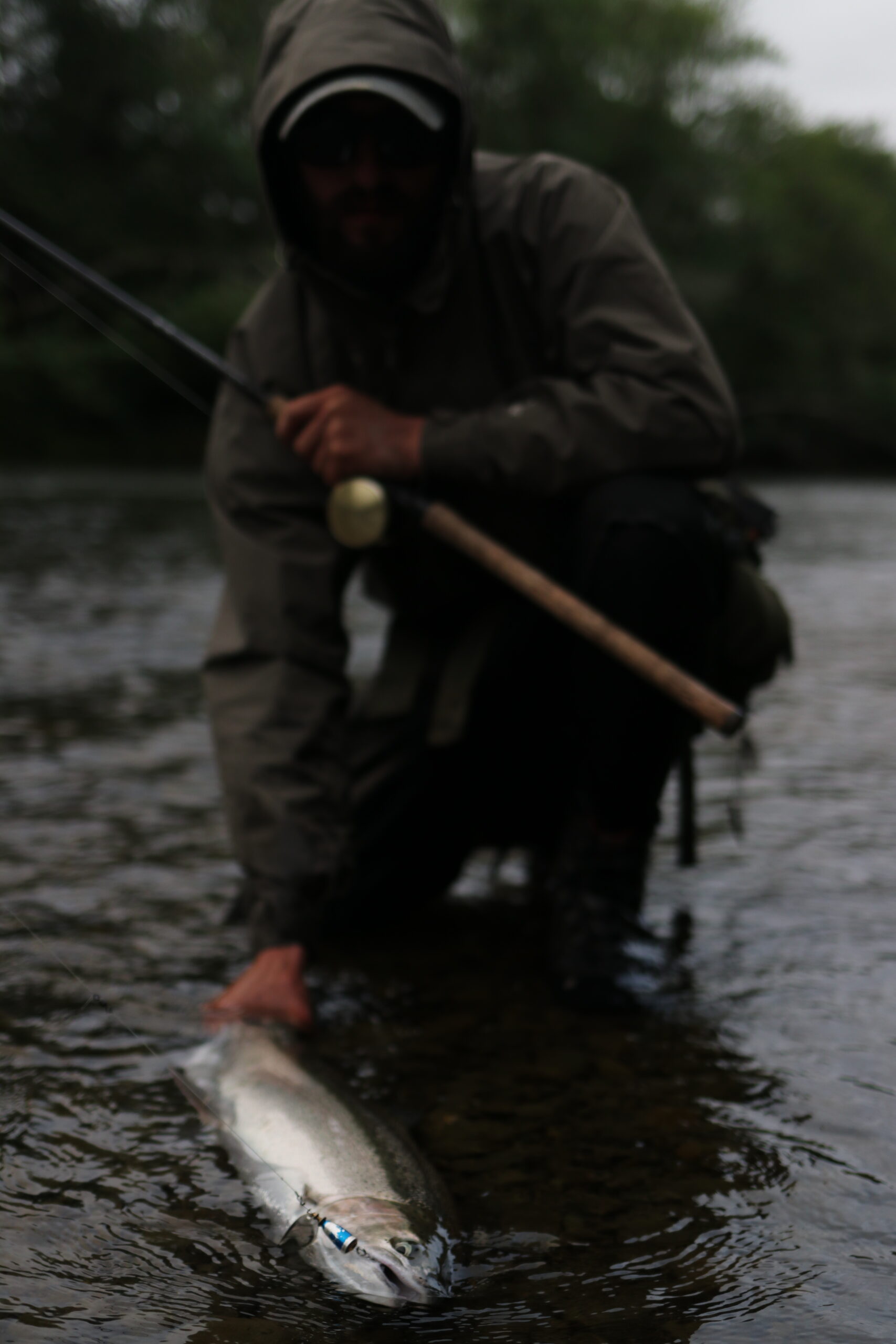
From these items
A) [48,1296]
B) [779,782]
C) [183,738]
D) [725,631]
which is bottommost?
[183,738]

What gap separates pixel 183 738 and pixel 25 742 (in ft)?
1.63

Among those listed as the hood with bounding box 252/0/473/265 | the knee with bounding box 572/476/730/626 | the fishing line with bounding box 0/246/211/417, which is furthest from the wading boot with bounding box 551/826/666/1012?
the hood with bounding box 252/0/473/265

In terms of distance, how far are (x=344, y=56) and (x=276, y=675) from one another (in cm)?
Answer: 108

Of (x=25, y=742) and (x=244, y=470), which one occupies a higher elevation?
(x=244, y=470)

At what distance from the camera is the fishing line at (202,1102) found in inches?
66.6

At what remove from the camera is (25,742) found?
15.4 feet

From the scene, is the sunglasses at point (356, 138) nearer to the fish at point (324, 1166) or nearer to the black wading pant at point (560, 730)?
the black wading pant at point (560, 730)

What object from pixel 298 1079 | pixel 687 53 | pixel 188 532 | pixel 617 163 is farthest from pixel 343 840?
pixel 687 53

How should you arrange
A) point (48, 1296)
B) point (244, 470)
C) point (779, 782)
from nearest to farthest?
point (48, 1296) → point (244, 470) → point (779, 782)

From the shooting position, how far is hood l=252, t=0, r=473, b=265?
263 cm

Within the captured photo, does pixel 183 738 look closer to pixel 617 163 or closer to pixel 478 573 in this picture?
pixel 478 573

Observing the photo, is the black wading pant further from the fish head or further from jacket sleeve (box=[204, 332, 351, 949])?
the fish head

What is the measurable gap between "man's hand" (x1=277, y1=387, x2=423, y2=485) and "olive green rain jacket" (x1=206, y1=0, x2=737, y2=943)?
4 cm

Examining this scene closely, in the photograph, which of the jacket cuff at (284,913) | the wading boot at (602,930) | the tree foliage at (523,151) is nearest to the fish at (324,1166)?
the jacket cuff at (284,913)
